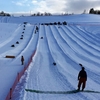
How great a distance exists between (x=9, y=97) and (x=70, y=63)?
512 inches

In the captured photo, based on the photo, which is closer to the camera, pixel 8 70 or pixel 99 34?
pixel 8 70

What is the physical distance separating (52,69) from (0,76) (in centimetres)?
491

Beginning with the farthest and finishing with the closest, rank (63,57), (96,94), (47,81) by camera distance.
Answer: (63,57) → (47,81) → (96,94)

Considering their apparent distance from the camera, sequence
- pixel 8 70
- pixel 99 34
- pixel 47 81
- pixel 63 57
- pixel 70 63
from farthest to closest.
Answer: pixel 99 34, pixel 63 57, pixel 70 63, pixel 8 70, pixel 47 81

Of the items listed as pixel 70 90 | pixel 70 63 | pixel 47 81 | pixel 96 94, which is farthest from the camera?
pixel 70 63

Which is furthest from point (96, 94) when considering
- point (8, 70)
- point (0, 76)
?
point (8, 70)

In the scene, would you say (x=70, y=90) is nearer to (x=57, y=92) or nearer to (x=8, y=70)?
(x=57, y=92)

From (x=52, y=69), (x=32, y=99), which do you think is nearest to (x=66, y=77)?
(x=52, y=69)

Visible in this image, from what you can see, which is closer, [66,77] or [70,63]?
[66,77]

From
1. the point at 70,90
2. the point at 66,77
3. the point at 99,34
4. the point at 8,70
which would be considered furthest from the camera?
the point at 99,34

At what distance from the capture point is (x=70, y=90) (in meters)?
13.4

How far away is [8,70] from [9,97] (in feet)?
26.9

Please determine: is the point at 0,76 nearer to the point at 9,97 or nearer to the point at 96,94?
the point at 9,97

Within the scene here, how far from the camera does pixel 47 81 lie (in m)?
15.8
